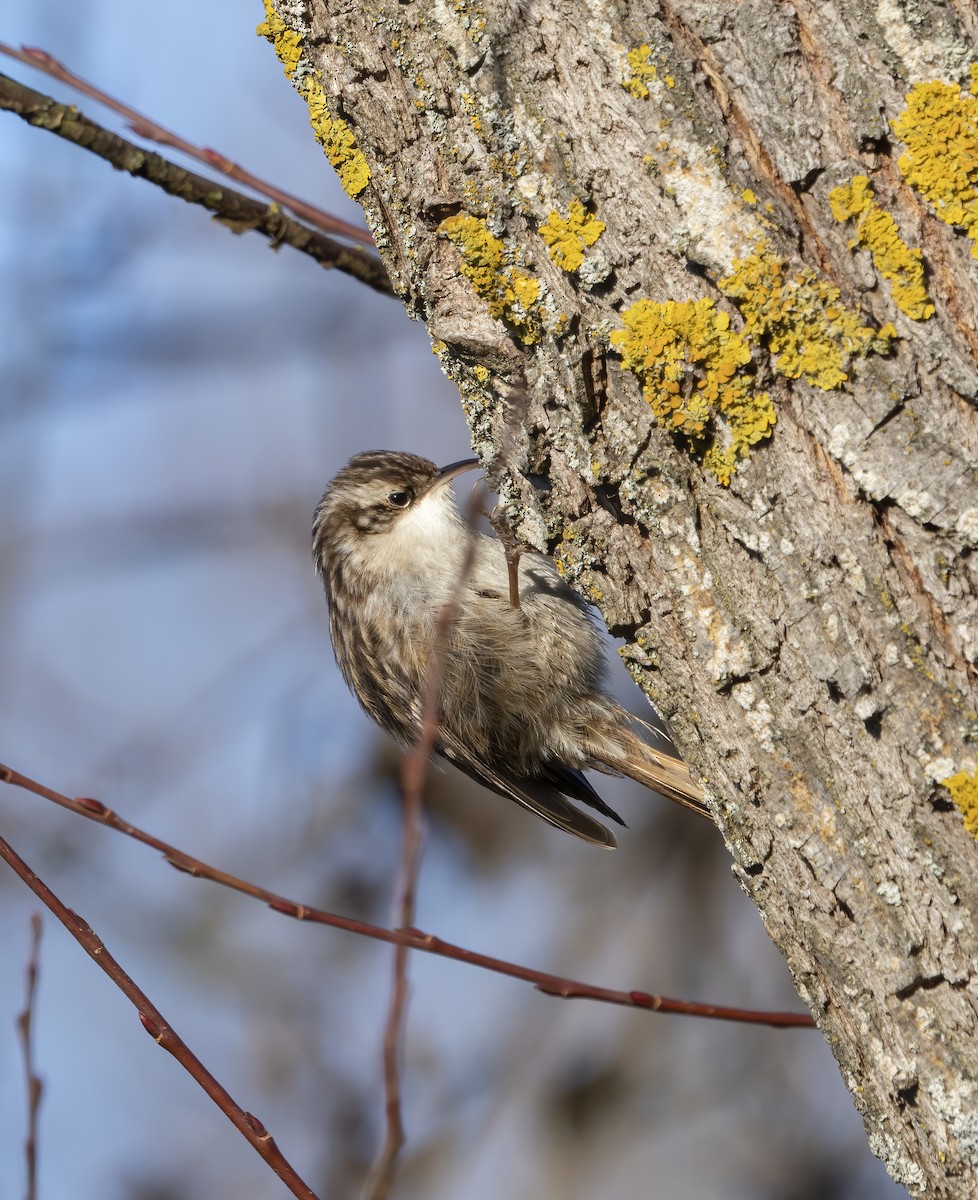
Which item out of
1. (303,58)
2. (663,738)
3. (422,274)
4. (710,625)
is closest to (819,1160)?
(663,738)

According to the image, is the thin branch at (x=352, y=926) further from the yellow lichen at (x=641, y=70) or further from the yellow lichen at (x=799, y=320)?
the yellow lichen at (x=641, y=70)

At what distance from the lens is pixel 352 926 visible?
6.69 ft

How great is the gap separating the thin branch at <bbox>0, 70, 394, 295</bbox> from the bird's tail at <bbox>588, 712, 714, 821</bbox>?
173cm

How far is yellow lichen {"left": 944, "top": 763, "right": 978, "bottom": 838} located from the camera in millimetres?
1841

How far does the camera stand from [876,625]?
1.87 m

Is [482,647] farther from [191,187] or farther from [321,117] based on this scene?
[321,117]

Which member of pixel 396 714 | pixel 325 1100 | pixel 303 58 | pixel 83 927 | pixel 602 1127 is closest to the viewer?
pixel 83 927

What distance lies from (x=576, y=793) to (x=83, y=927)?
2670 millimetres

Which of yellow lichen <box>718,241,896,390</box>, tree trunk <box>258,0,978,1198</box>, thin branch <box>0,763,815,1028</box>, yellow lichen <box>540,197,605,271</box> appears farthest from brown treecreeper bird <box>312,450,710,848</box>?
yellow lichen <box>718,241,896,390</box>

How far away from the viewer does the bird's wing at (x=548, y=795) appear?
405 centimetres

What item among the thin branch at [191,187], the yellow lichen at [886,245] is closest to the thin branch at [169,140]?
the thin branch at [191,187]

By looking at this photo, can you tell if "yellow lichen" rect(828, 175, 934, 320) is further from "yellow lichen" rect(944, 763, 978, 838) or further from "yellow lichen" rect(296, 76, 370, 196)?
"yellow lichen" rect(296, 76, 370, 196)

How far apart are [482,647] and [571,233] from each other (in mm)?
2343

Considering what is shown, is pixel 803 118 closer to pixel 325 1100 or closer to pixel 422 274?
pixel 422 274
